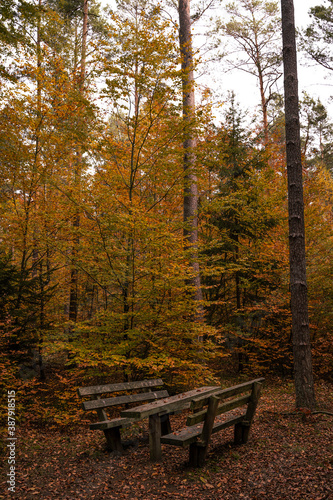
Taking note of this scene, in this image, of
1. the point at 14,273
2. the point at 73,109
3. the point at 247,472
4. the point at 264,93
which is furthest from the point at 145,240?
the point at 264,93

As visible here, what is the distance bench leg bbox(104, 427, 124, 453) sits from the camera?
4.61m

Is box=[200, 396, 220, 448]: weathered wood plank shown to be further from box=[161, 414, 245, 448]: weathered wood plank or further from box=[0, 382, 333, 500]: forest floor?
box=[0, 382, 333, 500]: forest floor

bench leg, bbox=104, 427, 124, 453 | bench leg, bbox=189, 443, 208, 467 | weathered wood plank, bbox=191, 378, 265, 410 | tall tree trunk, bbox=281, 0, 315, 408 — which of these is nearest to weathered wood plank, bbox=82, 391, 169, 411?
bench leg, bbox=104, 427, 124, 453

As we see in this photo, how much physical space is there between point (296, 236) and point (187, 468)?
4.19 meters

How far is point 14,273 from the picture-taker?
7.37 meters

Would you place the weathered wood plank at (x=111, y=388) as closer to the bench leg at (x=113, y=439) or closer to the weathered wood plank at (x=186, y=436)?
the bench leg at (x=113, y=439)

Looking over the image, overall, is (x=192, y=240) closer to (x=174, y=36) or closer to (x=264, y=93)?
(x=174, y=36)

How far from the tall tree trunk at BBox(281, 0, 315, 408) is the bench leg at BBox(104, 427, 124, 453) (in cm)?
327

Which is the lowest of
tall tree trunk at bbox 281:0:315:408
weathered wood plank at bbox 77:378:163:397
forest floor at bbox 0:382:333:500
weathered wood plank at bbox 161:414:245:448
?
forest floor at bbox 0:382:333:500

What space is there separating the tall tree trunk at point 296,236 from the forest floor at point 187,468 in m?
0.69

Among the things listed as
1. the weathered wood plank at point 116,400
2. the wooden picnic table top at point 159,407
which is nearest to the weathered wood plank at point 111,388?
the weathered wood plank at point 116,400

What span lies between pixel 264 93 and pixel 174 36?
476 inches

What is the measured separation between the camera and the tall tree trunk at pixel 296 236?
6.09m

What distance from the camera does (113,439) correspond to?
463 centimetres
